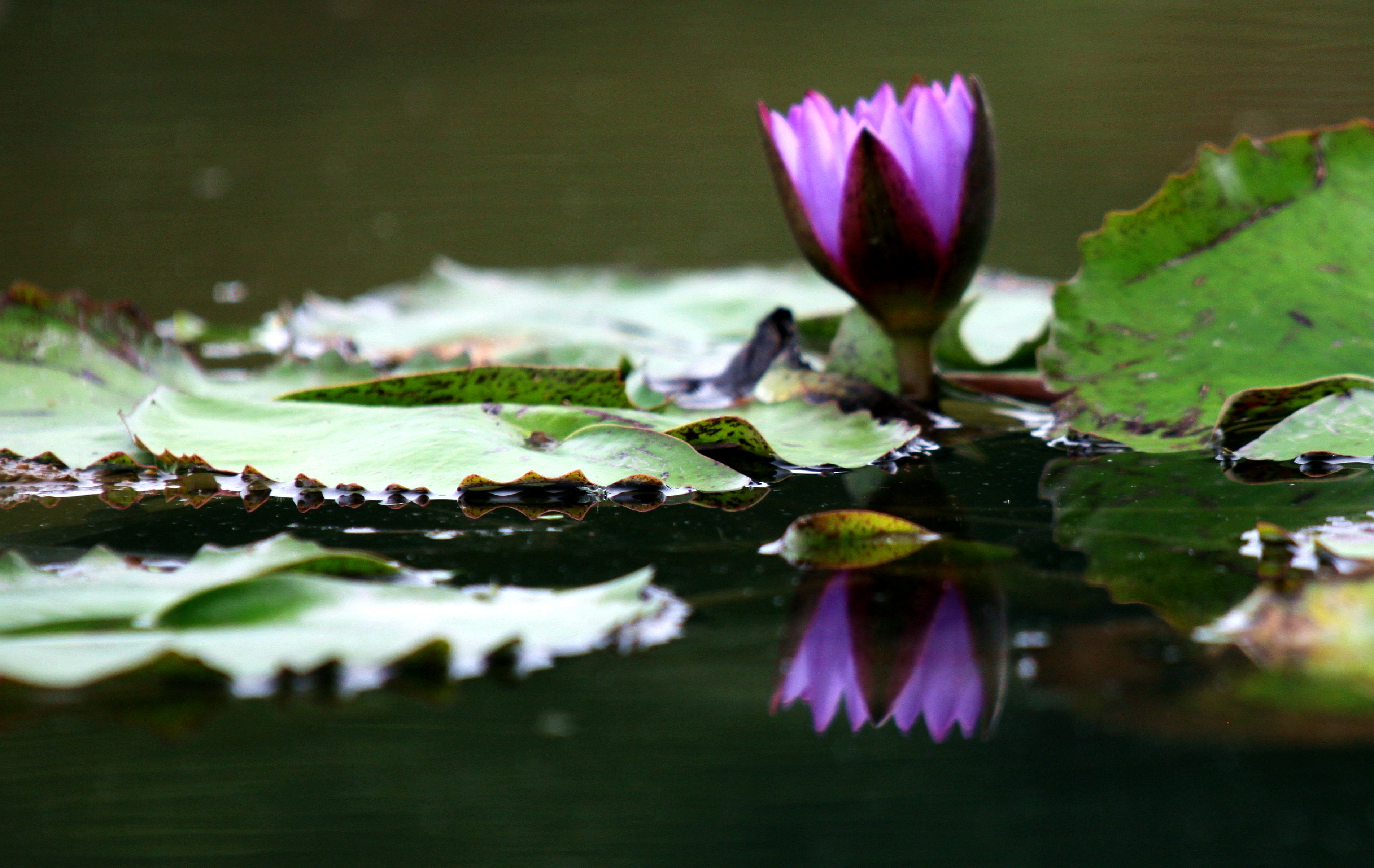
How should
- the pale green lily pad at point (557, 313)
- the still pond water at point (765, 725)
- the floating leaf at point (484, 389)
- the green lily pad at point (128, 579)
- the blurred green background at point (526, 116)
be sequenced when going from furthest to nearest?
1. the blurred green background at point (526, 116)
2. the pale green lily pad at point (557, 313)
3. the floating leaf at point (484, 389)
4. the green lily pad at point (128, 579)
5. the still pond water at point (765, 725)

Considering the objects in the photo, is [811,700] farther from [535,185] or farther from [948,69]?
[948,69]

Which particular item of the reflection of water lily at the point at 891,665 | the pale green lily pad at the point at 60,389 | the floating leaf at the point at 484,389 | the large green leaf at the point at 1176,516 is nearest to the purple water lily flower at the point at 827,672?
the reflection of water lily at the point at 891,665

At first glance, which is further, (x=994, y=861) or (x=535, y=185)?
(x=535, y=185)

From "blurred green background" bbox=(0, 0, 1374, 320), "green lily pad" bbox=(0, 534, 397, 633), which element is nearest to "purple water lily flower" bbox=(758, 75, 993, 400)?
"green lily pad" bbox=(0, 534, 397, 633)

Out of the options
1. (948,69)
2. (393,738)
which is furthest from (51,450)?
(948,69)

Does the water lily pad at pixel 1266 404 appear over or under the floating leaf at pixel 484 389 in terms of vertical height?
under

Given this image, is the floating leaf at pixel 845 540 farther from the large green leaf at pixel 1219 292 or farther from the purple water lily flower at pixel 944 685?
the large green leaf at pixel 1219 292

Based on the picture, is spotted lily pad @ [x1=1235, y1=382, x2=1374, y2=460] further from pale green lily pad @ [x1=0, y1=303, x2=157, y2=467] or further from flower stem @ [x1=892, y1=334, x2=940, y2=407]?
pale green lily pad @ [x1=0, y1=303, x2=157, y2=467]
